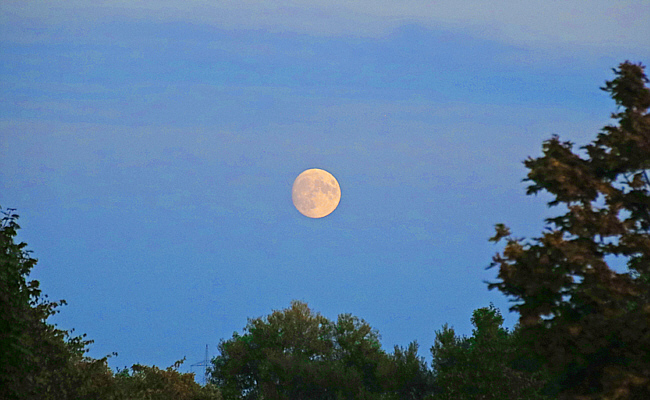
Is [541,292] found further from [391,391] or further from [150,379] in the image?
[391,391]

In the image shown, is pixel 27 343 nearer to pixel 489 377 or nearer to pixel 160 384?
pixel 160 384

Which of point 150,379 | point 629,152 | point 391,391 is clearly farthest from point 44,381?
point 391,391

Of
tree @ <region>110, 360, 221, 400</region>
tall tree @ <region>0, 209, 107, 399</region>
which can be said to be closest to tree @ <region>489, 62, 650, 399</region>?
tall tree @ <region>0, 209, 107, 399</region>

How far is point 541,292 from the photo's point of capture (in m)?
18.9

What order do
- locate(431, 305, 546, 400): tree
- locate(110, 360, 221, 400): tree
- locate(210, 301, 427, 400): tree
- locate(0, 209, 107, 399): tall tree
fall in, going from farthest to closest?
locate(210, 301, 427, 400): tree → locate(431, 305, 546, 400): tree → locate(110, 360, 221, 400): tree → locate(0, 209, 107, 399): tall tree

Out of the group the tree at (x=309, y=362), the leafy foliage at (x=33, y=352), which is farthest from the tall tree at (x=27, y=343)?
the tree at (x=309, y=362)

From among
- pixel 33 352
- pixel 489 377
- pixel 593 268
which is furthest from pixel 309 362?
pixel 593 268

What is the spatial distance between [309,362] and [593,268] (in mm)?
50821

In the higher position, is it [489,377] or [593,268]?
[489,377]

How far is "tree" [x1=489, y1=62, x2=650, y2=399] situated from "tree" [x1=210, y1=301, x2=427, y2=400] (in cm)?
4382

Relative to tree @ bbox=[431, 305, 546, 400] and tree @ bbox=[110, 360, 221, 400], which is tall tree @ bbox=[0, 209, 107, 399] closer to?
tree @ bbox=[110, 360, 221, 400]

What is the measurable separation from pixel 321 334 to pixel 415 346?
10706 millimetres

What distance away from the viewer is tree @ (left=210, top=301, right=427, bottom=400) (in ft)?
211

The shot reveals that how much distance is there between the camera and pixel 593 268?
18.6 meters
